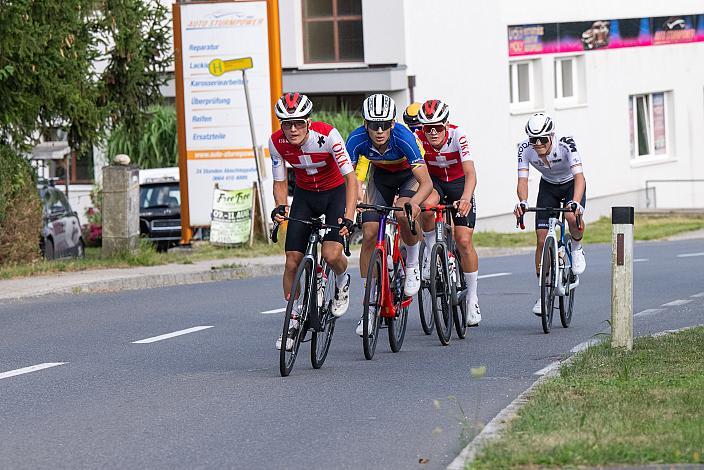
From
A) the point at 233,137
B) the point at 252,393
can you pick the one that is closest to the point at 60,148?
→ the point at 233,137

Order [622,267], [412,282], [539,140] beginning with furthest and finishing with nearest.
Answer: [539,140] → [412,282] → [622,267]

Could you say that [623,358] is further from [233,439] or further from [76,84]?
[76,84]

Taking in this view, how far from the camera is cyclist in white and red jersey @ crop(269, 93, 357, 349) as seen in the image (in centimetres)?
1023

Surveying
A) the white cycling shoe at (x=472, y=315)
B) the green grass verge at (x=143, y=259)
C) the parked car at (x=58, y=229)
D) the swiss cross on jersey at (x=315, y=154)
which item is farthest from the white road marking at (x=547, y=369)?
the parked car at (x=58, y=229)

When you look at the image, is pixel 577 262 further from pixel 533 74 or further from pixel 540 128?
pixel 533 74

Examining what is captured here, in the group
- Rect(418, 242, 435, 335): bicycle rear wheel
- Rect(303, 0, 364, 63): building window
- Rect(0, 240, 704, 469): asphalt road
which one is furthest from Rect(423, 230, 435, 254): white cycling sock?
Rect(303, 0, 364, 63): building window

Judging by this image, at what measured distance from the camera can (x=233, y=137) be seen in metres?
26.5

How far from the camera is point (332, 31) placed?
36000 mm

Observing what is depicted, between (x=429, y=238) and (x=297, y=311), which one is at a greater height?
(x=429, y=238)

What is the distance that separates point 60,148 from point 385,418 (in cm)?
2597

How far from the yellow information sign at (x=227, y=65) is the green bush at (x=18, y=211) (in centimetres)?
522

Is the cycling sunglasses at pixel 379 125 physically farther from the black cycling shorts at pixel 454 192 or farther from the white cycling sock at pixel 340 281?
the black cycling shorts at pixel 454 192

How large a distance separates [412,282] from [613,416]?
4214 mm

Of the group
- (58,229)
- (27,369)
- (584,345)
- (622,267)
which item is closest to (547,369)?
(622,267)
